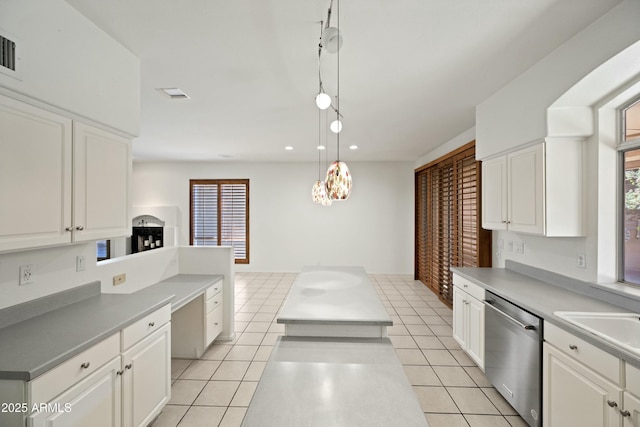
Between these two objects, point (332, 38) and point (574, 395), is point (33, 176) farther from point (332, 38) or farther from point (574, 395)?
point (574, 395)

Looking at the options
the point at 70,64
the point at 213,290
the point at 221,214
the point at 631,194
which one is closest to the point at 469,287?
the point at 631,194

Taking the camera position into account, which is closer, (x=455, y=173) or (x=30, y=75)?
(x=30, y=75)

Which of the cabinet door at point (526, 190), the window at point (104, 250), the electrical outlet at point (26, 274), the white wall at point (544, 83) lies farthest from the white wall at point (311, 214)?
the electrical outlet at point (26, 274)

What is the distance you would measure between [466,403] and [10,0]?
392cm

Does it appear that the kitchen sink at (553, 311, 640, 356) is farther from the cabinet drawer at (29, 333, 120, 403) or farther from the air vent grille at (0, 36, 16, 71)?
the air vent grille at (0, 36, 16, 71)

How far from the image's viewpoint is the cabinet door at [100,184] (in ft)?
5.63

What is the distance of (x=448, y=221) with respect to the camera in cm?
464

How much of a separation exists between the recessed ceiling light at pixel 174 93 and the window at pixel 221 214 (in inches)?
152

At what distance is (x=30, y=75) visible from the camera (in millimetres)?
1435

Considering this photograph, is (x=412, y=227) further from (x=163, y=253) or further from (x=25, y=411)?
(x=25, y=411)

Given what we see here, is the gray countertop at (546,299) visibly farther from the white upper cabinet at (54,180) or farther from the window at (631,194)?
the white upper cabinet at (54,180)

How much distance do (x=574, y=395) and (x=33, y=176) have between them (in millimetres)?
3222

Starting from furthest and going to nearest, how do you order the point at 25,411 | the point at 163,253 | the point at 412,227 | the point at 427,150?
the point at 412,227 < the point at 427,150 < the point at 163,253 < the point at 25,411

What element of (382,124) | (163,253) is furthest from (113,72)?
(382,124)
